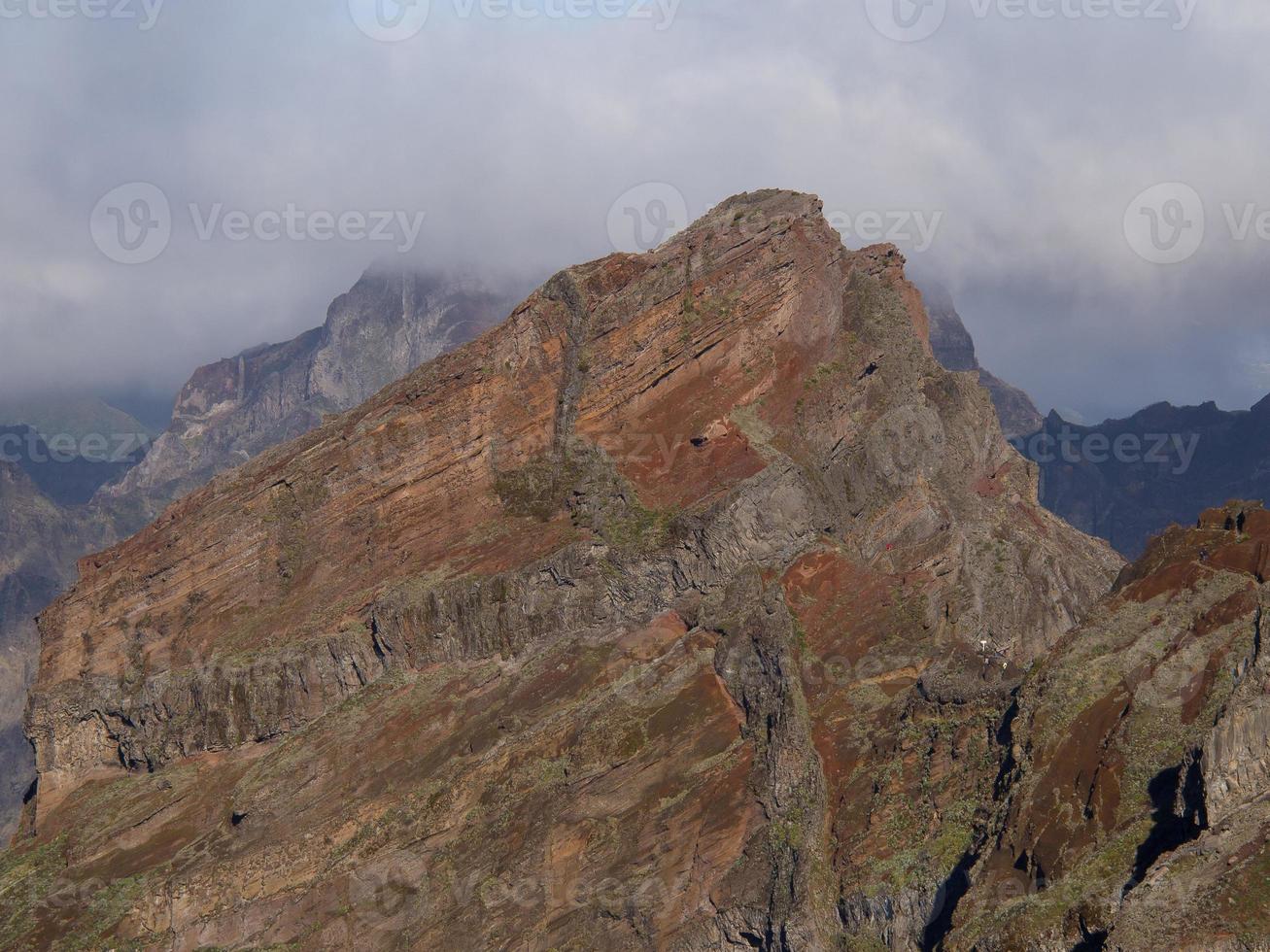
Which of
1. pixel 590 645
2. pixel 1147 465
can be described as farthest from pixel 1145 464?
pixel 590 645

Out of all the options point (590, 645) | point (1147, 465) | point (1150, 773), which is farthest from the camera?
point (1147, 465)

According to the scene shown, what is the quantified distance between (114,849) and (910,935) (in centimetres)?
3158

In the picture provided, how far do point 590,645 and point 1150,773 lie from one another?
21617 mm

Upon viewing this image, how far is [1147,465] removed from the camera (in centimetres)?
15138

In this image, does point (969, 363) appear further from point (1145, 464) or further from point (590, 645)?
point (590, 645)

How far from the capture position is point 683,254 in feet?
182

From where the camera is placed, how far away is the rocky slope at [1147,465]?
470ft

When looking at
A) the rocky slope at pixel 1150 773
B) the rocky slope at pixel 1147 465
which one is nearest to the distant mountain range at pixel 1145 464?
the rocky slope at pixel 1147 465

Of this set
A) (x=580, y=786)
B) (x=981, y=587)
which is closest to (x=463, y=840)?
(x=580, y=786)

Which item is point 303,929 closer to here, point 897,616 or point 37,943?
point 37,943

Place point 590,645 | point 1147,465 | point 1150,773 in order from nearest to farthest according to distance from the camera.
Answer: point 1150,773 → point 590,645 → point 1147,465

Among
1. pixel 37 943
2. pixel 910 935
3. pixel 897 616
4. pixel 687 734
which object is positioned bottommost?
pixel 910 935

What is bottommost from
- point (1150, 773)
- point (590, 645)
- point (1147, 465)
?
point (1150, 773)

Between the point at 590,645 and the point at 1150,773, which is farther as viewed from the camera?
the point at 590,645
